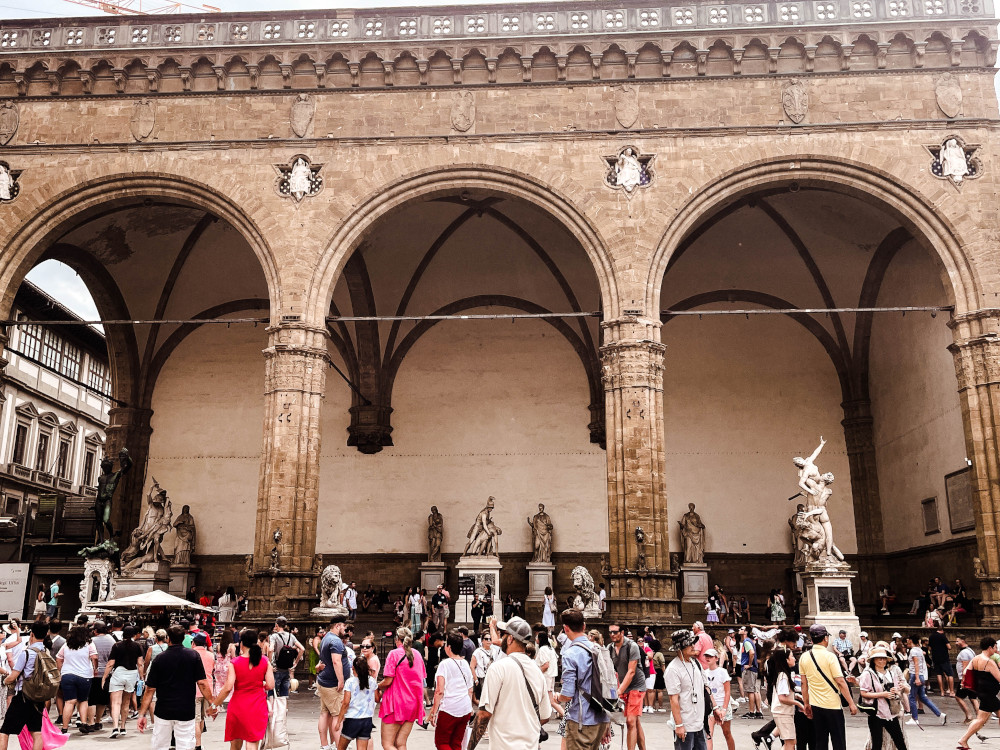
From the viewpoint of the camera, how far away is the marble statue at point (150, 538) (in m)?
18.9

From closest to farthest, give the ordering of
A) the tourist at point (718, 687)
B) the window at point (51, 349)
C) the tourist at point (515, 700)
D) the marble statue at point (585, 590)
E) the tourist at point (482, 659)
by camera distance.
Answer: the tourist at point (515, 700)
the tourist at point (718, 687)
the tourist at point (482, 659)
the marble statue at point (585, 590)
the window at point (51, 349)

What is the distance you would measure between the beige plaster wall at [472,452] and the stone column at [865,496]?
6456mm

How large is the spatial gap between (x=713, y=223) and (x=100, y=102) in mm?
13796

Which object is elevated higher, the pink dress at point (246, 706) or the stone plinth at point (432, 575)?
the stone plinth at point (432, 575)

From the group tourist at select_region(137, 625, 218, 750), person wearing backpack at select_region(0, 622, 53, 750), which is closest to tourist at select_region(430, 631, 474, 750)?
tourist at select_region(137, 625, 218, 750)

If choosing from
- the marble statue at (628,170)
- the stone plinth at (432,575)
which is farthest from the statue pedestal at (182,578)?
the marble statue at (628,170)

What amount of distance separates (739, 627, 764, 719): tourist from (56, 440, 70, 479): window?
30.6 meters

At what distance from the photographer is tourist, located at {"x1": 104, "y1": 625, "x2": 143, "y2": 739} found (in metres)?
9.77

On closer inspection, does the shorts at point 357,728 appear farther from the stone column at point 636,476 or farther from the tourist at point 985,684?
the stone column at point 636,476

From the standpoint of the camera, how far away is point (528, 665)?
5676mm

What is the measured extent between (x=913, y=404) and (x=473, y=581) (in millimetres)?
11010

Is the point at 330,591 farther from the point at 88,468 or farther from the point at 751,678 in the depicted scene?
the point at 88,468

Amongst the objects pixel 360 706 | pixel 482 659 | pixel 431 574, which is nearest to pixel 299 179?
Result: pixel 431 574

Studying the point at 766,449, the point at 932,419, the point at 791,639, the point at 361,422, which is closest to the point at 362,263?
the point at 361,422
